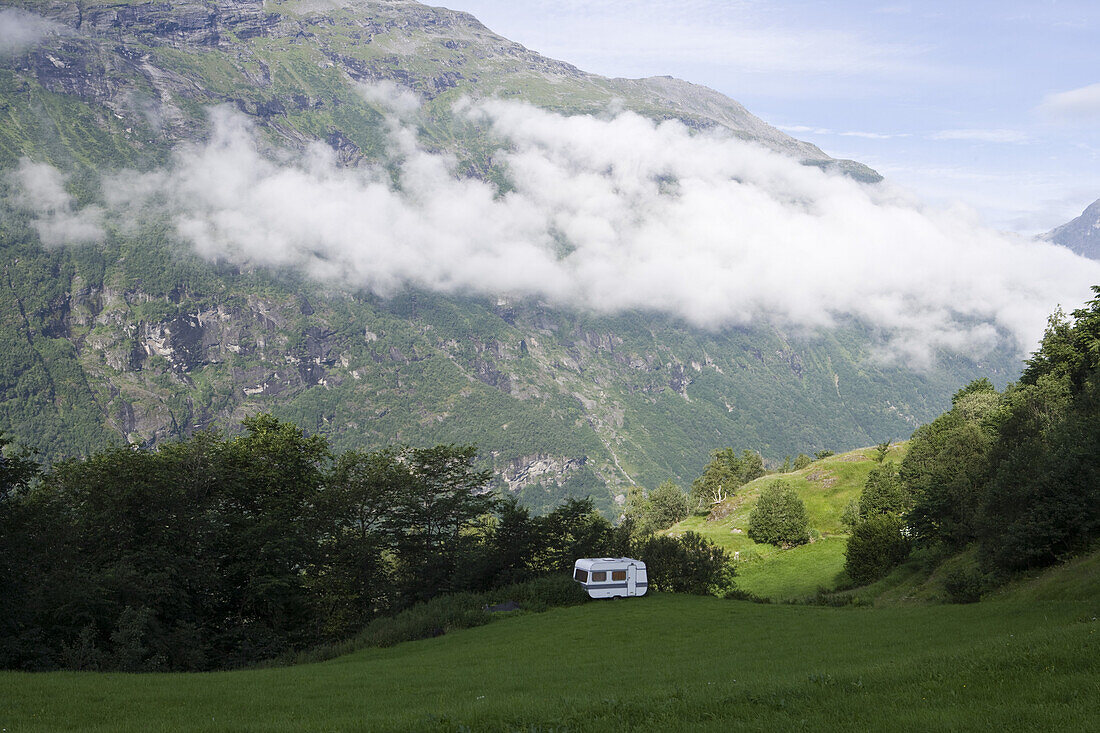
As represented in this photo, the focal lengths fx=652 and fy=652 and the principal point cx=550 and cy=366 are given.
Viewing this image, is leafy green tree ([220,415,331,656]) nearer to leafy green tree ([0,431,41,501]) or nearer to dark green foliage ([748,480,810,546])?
leafy green tree ([0,431,41,501])

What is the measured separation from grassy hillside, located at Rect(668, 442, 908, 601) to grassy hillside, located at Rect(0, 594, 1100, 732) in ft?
102

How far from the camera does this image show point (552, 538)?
63.0 m

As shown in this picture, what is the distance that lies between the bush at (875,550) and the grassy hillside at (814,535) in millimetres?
3051

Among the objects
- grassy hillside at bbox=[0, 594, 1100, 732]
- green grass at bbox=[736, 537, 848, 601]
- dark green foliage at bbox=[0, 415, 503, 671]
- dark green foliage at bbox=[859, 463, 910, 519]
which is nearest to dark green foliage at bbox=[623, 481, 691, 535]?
green grass at bbox=[736, 537, 848, 601]

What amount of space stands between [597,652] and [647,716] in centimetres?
2019

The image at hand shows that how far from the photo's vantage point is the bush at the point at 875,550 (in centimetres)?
5906

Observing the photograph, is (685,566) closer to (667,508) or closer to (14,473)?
(14,473)

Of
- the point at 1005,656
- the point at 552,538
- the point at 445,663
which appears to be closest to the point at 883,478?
the point at 552,538

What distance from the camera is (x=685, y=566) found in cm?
5956

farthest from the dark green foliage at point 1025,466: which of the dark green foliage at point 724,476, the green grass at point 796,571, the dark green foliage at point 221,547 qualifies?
the dark green foliage at point 724,476

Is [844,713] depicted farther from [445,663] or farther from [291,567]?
[291,567]

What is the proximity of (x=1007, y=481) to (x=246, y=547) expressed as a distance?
52.4 m

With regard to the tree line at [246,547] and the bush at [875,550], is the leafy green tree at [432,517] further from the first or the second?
the bush at [875,550]

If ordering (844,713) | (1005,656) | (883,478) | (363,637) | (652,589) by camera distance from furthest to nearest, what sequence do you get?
(883,478) → (652,589) → (363,637) → (1005,656) → (844,713)
